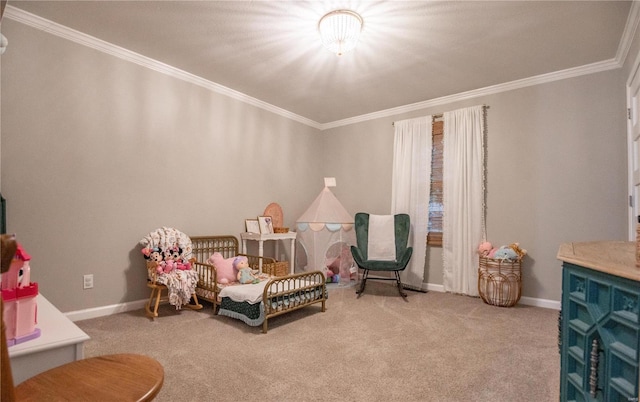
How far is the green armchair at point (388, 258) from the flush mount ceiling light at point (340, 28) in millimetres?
2423

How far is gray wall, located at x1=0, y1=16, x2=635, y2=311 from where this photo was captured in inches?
109

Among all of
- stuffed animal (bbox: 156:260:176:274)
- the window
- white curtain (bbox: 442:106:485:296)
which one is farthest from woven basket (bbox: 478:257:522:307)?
stuffed animal (bbox: 156:260:176:274)

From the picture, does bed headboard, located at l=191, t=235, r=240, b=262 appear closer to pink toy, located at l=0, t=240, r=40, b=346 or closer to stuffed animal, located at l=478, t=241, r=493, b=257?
pink toy, located at l=0, t=240, r=40, b=346

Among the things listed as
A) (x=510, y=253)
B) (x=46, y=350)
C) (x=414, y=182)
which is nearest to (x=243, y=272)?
(x=46, y=350)

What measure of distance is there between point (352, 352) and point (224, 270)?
1.74m

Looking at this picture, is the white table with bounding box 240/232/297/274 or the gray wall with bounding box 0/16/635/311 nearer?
the gray wall with bounding box 0/16/635/311

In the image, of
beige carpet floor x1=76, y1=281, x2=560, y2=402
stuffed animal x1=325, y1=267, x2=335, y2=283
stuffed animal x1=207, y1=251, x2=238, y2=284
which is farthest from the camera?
stuffed animal x1=325, y1=267, x2=335, y2=283

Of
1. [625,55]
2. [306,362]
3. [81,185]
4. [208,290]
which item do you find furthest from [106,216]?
[625,55]

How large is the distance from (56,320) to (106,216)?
215 centimetres

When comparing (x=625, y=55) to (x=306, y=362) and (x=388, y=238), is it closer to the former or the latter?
(x=388, y=238)

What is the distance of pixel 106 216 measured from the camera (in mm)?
3137

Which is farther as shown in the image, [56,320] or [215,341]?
[215,341]

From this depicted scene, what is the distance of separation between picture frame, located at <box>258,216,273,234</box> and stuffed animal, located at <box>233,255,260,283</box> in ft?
2.78

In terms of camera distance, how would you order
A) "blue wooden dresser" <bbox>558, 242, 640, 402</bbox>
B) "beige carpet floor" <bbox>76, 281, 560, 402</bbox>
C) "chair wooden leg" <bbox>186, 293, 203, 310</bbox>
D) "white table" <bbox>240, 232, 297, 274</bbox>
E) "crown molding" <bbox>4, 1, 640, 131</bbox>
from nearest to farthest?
1. "blue wooden dresser" <bbox>558, 242, 640, 402</bbox>
2. "beige carpet floor" <bbox>76, 281, 560, 402</bbox>
3. "crown molding" <bbox>4, 1, 640, 131</bbox>
4. "chair wooden leg" <bbox>186, 293, 203, 310</bbox>
5. "white table" <bbox>240, 232, 297, 274</bbox>
